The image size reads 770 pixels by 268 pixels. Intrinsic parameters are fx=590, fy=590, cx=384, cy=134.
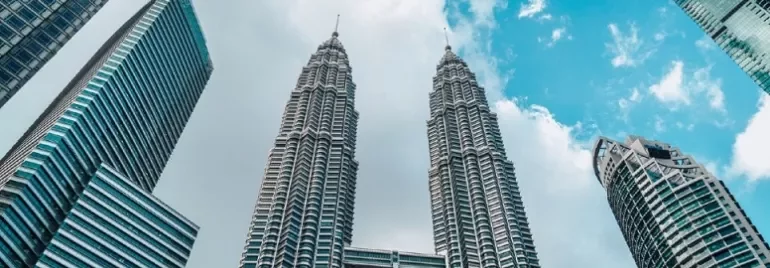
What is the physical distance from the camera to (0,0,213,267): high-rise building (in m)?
98.9

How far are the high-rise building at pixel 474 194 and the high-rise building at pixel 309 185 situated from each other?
1018 inches

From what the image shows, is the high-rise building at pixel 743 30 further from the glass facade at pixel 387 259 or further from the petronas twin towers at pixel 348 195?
the glass facade at pixel 387 259

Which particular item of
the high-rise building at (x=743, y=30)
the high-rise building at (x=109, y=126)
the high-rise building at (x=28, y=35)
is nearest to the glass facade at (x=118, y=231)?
the high-rise building at (x=109, y=126)

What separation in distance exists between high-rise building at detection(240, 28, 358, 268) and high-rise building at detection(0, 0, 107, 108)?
56.6m

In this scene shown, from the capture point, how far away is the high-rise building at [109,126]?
325 feet

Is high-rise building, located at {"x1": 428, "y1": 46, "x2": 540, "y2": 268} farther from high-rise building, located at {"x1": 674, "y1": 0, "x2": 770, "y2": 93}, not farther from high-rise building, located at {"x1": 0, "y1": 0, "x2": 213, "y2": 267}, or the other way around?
high-rise building, located at {"x1": 0, "y1": 0, "x2": 213, "y2": 267}

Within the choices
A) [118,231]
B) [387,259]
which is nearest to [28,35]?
[118,231]

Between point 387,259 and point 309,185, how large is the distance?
27.1m

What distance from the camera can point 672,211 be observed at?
137m

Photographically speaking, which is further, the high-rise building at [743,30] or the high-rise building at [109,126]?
the high-rise building at [743,30]

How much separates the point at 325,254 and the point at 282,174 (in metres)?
28.5

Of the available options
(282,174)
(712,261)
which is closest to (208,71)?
(282,174)

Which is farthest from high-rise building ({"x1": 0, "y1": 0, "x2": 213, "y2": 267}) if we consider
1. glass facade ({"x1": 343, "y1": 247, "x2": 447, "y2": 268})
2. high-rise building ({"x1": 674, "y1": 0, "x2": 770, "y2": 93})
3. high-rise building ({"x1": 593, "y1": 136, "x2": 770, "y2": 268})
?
high-rise building ({"x1": 674, "y1": 0, "x2": 770, "y2": 93})

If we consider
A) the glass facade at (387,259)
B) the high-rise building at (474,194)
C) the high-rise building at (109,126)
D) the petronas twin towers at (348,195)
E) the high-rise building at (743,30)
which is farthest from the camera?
the high-rise building at (743,30)
